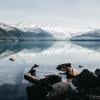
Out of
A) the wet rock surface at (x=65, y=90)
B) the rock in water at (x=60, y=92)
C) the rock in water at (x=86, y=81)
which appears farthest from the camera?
the rock in water at (x=86, y=81)

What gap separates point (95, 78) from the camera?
29.6 m

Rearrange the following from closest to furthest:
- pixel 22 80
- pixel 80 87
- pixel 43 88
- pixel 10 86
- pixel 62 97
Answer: pixel 62 97 → pixel 43 88 → pixel 80 87 → pixel 10 86 → pixel 22 80

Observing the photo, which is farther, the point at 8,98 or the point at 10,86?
the point at 10,86

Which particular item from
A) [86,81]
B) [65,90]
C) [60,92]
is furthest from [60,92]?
[86,81]

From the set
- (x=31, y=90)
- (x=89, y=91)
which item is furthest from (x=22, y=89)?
(x=89, y=91)

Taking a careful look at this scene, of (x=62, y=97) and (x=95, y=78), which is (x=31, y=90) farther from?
(x=95, y=78)

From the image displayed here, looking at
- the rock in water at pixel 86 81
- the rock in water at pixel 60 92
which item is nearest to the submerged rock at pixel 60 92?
the rock in water at pixel 60 92

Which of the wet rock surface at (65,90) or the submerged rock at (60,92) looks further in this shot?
the wet rock surface at (65,90)

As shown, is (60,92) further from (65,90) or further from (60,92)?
(65,90)


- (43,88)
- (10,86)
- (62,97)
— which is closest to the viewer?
(62,97)

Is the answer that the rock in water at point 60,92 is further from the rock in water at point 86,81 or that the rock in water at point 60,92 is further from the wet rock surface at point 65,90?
the rock in water at point 86,81

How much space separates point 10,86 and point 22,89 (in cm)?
190

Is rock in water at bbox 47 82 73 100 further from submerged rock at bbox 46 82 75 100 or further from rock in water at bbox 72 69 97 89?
rock in water at bbox 72 69 97 89

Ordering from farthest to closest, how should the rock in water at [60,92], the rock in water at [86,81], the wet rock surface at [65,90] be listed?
the rock in water at [86,81]
the wet rock surface at [65,90]
the rock in water at [60,92]
